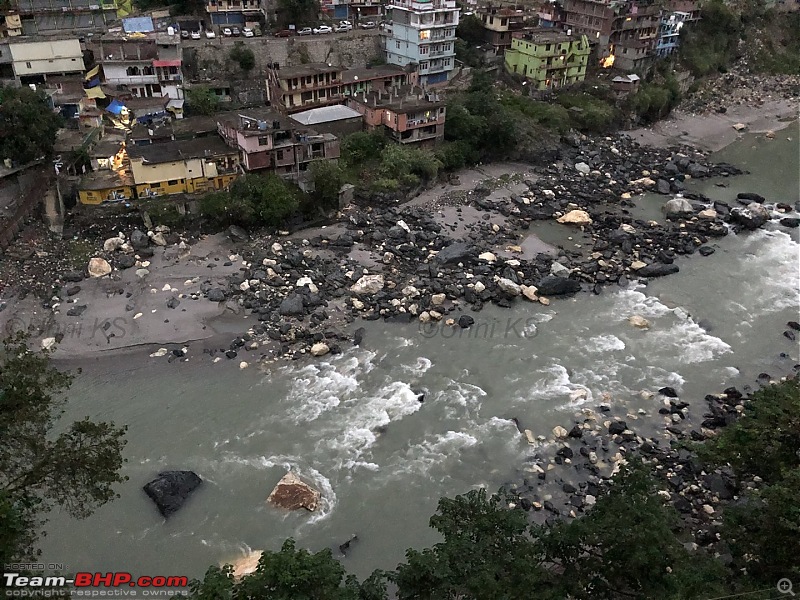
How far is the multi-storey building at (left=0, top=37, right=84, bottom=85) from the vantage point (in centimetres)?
3728

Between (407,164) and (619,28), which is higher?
(619,28)

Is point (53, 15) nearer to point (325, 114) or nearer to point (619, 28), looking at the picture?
point (325, 114)

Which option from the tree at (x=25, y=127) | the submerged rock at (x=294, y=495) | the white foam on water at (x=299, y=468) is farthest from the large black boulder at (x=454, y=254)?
the tree at (x=25, y=127)

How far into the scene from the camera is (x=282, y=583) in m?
10.3

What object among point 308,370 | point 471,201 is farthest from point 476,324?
point 471,201

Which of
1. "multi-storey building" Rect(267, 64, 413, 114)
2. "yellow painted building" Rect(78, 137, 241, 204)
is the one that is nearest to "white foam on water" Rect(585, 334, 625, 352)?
"yellow painted building" Rect(78, 137, 241, 204)

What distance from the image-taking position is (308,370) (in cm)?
2380

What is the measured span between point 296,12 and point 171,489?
40.3 m

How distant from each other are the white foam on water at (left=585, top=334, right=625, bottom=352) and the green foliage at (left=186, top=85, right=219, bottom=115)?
27.9 m

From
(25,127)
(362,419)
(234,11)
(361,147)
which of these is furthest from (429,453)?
(234,11)

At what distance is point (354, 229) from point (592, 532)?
22722 millimetres

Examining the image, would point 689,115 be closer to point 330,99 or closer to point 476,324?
point 330,99

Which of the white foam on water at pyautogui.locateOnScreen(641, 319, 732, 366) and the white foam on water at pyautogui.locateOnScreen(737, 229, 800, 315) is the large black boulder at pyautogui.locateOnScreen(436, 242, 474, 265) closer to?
the white foam on water at pyautogui.locateOnScreen(641, 319, 732, 366)

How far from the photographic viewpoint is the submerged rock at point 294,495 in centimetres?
1848
